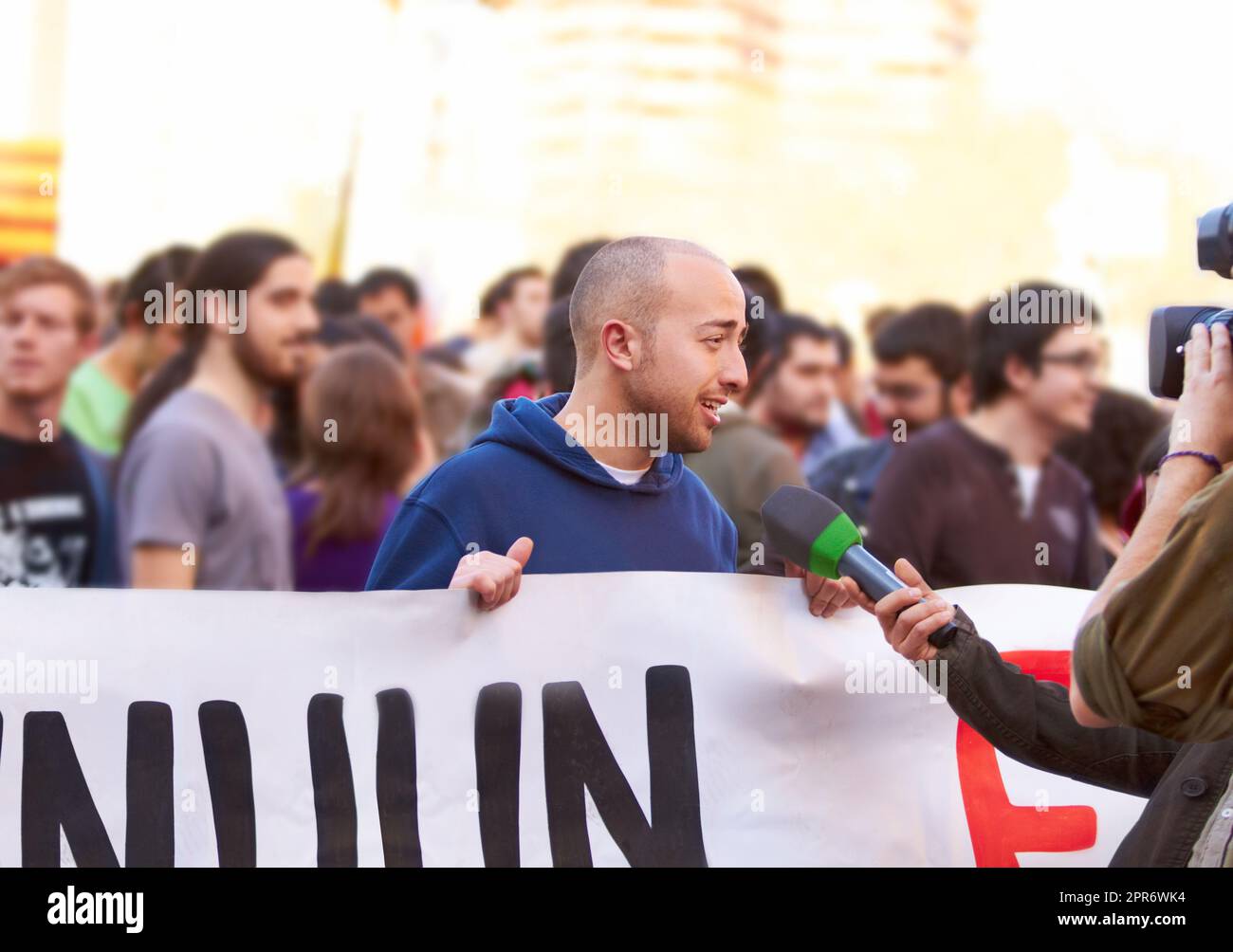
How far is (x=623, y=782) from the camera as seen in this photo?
3346mm

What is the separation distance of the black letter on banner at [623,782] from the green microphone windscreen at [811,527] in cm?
40

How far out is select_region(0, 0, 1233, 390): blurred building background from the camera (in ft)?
48.2

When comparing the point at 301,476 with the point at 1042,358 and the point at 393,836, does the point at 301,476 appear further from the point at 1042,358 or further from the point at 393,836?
the point at 393,836

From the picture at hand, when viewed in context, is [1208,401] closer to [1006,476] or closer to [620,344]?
[620,344]

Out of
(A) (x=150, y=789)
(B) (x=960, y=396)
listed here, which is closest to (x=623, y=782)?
(A) (x=150, y=789)

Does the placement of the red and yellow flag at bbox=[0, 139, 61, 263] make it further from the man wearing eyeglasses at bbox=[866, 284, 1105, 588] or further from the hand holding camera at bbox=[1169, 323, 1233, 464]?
the hand holding camera at bbox=[1169, 323, 1233, 464]

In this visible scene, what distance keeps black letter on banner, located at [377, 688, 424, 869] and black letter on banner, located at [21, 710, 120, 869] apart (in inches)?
19.5

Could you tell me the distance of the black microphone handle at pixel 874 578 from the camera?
3076 mm

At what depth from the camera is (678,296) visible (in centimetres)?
340

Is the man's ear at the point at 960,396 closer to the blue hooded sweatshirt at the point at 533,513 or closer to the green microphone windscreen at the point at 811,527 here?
the blue hooded sweatshirt at the point at 533,513

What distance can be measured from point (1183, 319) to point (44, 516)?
4035mm

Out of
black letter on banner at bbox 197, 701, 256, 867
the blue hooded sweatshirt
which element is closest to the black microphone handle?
the blue hooded sweatshirt
